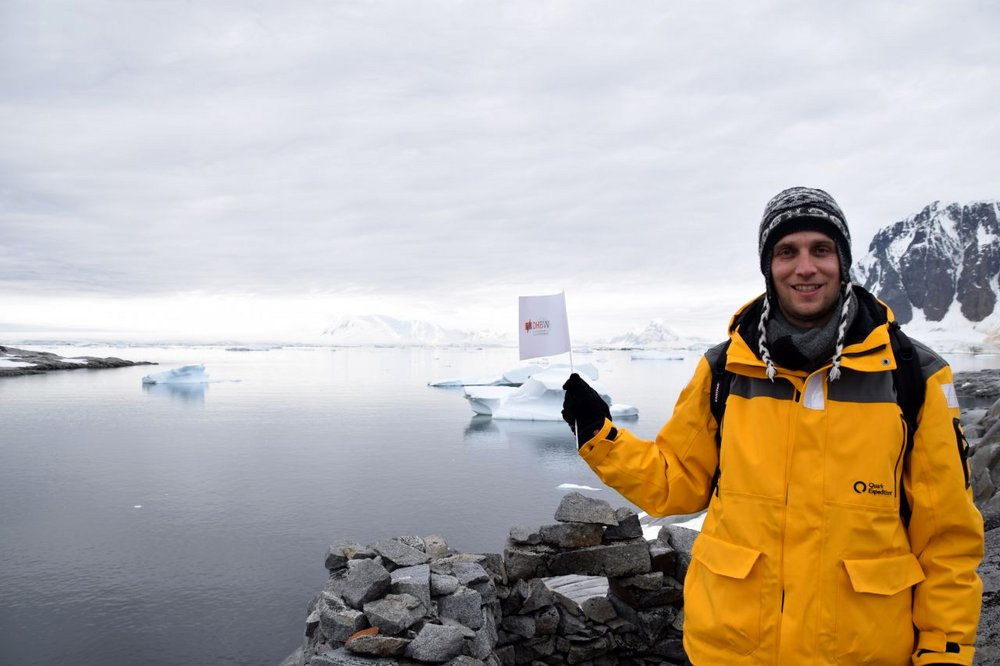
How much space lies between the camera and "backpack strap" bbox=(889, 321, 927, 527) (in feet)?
6.45

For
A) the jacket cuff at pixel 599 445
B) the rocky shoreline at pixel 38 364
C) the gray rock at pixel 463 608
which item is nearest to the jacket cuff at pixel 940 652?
the jacket cuff at pixel 599 445

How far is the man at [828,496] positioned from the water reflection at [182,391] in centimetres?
3861

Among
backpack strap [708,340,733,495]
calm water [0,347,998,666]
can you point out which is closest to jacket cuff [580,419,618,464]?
backpack strap [708,340,733,495]

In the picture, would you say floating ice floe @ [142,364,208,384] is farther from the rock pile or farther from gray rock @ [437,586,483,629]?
gray rock @ [437,586,483,629]

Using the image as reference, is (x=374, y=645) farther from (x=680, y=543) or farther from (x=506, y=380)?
(x=506, y=380)

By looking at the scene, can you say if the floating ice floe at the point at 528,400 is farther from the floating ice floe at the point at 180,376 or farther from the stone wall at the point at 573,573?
the floating ice floe at the point at 180,376

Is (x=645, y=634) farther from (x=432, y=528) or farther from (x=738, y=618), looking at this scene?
(x=432, y=528)

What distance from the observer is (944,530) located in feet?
6.37

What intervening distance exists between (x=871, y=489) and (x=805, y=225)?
2.99 feet

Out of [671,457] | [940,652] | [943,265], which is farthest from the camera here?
[943,265]

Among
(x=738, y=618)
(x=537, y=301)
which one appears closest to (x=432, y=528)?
(x=537, y=301)

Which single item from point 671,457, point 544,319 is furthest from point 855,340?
point 544,319

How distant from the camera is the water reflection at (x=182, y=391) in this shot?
38188mm

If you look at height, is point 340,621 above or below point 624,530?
below
